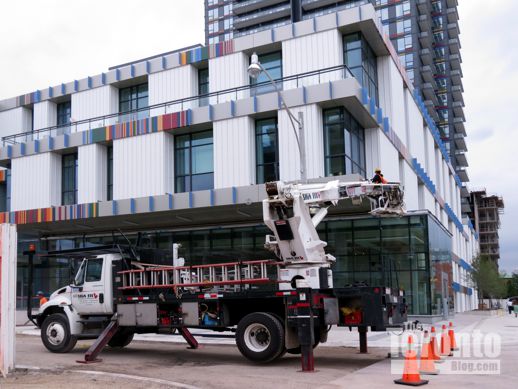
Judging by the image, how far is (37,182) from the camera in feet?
119

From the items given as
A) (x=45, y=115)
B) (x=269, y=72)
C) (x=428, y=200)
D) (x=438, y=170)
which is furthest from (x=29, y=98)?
(x=438, y=170)

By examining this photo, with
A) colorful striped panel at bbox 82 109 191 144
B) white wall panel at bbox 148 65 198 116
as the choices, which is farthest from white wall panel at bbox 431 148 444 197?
colorful striped panel at bbox 82 109 191 144

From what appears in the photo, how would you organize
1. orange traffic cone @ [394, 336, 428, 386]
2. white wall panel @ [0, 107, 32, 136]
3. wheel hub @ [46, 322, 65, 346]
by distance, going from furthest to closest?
white wall panel @ [0, 107, 32, 136]
wheel hub @ [46, 322, 65, 346]
orange traffic cone @ [394, 336, 428, 386]

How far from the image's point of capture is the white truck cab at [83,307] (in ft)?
53.4

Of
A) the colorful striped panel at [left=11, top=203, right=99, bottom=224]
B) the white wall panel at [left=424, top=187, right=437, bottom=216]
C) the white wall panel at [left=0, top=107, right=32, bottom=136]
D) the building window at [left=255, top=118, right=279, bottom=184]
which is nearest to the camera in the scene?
the building window at [left=255, top=118, right=279, bottom=184]

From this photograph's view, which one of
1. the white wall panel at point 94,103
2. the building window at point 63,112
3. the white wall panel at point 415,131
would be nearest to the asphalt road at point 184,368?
the white wall panel at point 94,103

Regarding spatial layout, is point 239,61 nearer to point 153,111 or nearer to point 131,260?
point 153,111

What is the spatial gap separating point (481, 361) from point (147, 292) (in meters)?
8.30

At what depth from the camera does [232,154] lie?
30047 mm

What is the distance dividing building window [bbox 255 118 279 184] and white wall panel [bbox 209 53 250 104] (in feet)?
8.44

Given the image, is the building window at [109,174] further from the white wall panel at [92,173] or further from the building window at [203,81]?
the building window at [203,81]

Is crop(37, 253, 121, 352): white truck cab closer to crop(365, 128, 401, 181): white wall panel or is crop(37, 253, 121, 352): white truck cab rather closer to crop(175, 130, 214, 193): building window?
crop(175, 130, 214, 193): building window

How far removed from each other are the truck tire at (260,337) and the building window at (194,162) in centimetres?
1802

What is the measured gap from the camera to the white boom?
45.9 ft
